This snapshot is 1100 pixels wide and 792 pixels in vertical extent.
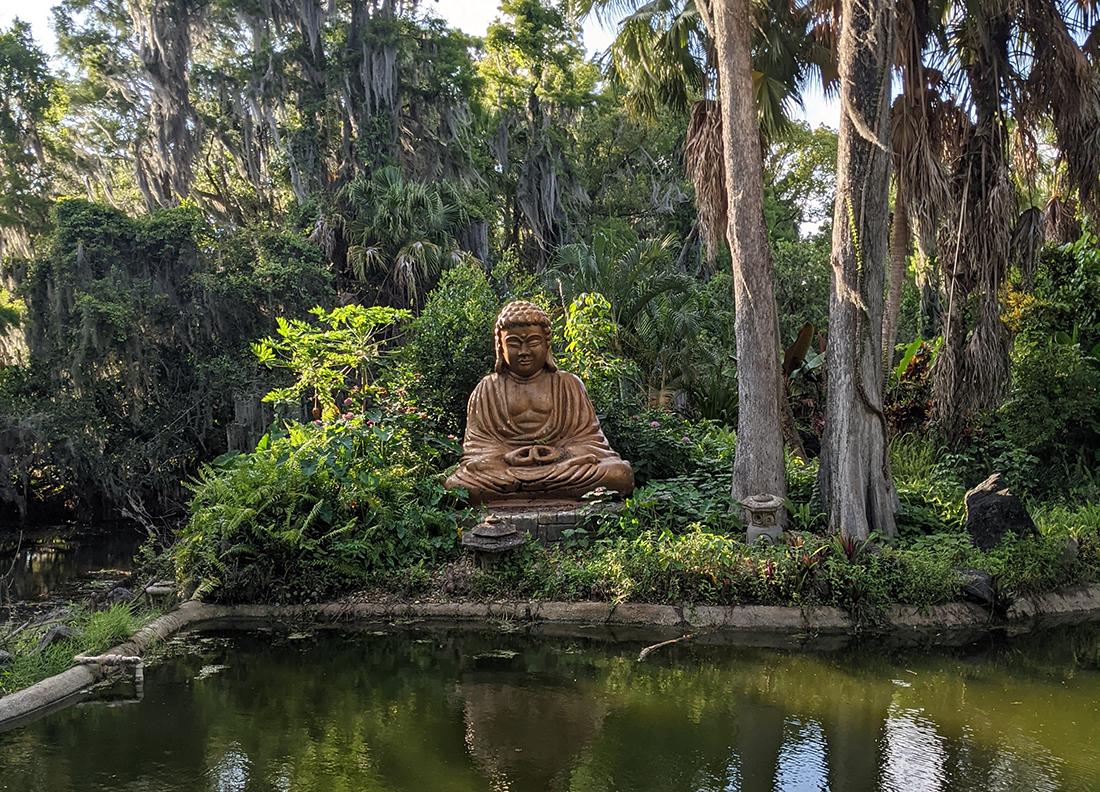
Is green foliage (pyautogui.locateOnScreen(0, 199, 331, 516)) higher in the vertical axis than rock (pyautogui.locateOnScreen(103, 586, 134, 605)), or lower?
higher

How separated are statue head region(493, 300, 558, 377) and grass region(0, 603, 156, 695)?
376 centimetres

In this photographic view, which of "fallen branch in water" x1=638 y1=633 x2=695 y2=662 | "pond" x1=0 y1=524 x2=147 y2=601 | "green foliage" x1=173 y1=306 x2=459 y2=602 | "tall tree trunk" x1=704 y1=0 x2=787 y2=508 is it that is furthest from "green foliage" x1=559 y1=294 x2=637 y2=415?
"pond" x1=0 y1=524 x2=147 y2=601

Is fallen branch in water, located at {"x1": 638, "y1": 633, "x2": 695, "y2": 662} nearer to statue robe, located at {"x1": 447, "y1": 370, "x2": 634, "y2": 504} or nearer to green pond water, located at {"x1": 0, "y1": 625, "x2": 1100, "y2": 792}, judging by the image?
green pond water, located at {"x1": 0, "y1": 625, "x2": 1100, "y2": 792}

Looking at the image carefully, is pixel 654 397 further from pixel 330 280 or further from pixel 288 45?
pixel 288 45

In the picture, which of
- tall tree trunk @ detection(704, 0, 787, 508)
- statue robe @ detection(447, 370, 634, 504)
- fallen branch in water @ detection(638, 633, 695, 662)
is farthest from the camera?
statue robe @ detection(447, 370, 634, 504)

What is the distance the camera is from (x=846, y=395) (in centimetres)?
719

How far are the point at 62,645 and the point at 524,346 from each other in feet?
14.5

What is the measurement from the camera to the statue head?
8164 millimetres

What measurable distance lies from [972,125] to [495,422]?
5.91 m

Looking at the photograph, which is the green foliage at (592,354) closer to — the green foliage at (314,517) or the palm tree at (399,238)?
the green foliage at (314,517)

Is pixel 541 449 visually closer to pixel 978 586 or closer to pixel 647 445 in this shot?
pixel 647 445

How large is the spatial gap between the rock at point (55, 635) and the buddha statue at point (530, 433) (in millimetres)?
3206

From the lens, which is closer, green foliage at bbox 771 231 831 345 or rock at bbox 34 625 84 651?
rock at bbox 34 625 84 651

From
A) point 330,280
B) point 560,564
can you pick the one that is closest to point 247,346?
point 330,280
